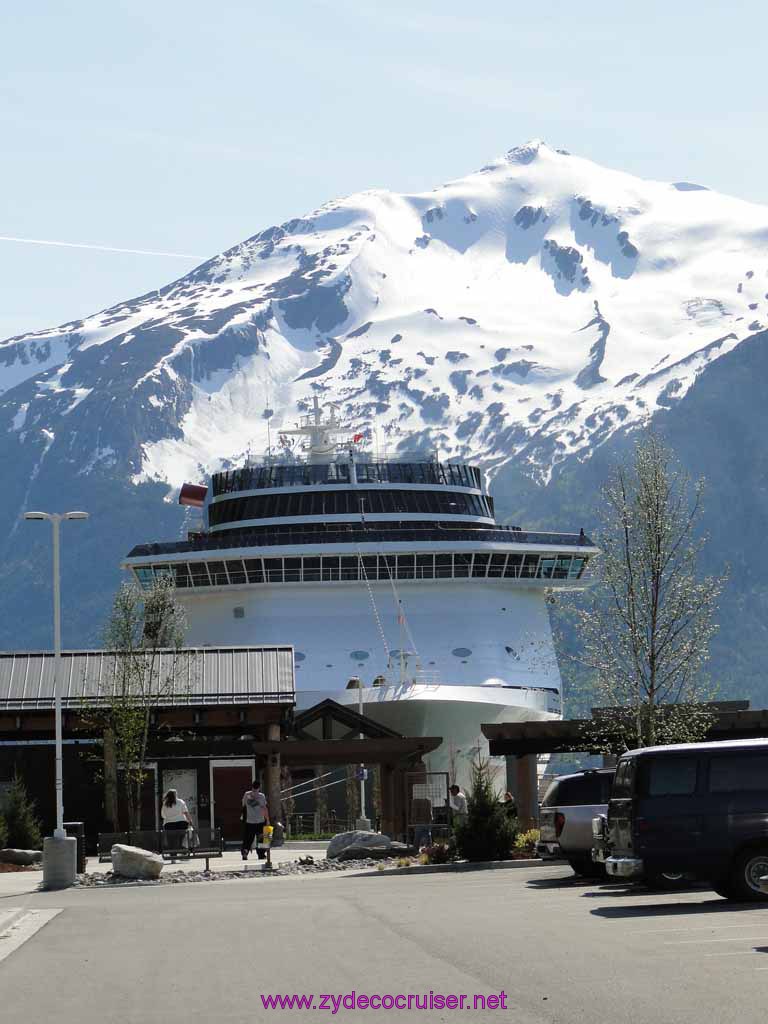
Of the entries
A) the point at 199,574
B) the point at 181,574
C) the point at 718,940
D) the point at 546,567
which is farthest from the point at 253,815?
the point at 546,567

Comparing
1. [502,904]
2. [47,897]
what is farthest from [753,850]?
[47,897]

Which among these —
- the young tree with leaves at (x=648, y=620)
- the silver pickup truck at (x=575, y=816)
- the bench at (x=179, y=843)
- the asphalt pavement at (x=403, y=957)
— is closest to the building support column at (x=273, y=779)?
the bench at (x=179, y=843)

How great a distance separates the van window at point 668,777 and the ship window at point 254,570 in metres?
45.1

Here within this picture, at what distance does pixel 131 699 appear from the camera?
42625 millimetres

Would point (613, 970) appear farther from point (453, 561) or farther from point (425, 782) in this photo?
point (453, 561)

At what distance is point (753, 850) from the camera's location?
21047mm

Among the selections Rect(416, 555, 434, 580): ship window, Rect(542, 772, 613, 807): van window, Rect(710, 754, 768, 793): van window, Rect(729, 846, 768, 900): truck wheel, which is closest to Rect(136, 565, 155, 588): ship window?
Rect(416, 555, 434, 580): ship window

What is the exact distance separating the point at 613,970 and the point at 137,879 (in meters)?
17.6

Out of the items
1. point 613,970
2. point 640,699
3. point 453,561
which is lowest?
point 613,970

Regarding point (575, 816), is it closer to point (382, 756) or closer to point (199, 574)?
point (382, 756)

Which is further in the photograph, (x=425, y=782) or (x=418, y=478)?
(x=418, y=478)

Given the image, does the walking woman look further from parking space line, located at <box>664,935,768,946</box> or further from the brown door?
parking space line, located at <box>664,935,768,946</box>

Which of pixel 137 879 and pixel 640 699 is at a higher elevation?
pixel 640 699

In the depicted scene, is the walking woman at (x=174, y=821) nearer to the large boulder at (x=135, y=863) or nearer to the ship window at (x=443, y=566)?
the large boulder at (x=135, y=863)
